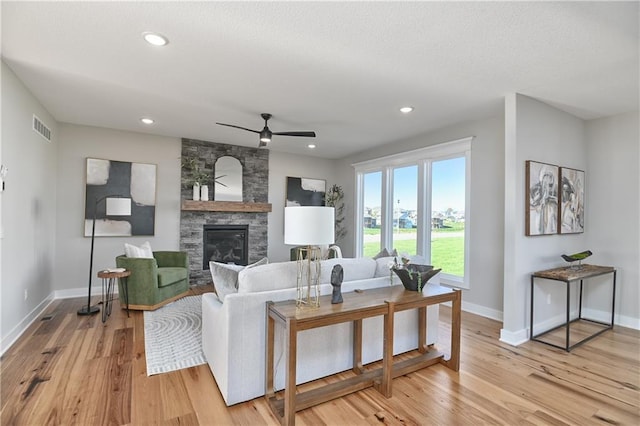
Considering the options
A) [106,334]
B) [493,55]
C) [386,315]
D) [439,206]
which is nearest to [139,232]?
[106,334]

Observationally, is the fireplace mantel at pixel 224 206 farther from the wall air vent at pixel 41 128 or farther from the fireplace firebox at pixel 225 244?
the wall air vent at pixel 41 128

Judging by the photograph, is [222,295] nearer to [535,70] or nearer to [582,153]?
[535,70]

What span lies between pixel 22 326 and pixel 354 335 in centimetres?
348

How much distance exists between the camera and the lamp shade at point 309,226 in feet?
6.99

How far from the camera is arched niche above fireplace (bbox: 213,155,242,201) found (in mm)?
5785

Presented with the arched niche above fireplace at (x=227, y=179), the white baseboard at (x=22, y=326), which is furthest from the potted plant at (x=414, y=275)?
the arched niche above fireplace at (x=227, y=179)

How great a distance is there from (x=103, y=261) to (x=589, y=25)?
20.6ft

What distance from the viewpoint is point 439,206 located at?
15.8 feet

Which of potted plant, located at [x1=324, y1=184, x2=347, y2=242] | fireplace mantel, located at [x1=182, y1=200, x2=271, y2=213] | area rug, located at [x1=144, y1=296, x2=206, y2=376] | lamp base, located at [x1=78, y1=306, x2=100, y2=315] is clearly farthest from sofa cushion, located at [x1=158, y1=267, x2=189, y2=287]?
potted plant, located at [x1=324, y1=184, x2=347, y2=242]

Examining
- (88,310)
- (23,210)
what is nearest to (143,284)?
(88,310)

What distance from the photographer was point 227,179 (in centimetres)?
588

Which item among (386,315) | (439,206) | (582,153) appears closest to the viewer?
(386,315)

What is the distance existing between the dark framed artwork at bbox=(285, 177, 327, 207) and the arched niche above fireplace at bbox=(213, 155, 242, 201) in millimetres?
1069

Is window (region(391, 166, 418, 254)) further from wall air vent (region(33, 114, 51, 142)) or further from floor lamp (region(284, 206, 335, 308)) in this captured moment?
wall air vent (region(33, 114, 51, 142))
